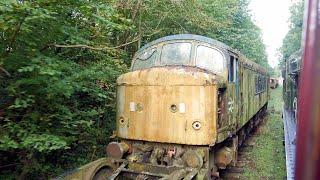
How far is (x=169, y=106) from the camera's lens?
6043 mm

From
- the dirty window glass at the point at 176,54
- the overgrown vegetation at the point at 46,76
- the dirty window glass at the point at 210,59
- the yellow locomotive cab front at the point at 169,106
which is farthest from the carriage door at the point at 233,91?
the overgrown vegetation at the point at 46,76

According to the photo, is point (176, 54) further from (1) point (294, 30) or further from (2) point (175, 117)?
(1) point (294, 30)

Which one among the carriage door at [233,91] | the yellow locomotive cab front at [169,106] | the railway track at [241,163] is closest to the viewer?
the yellow locomotive cab front at [169,106]

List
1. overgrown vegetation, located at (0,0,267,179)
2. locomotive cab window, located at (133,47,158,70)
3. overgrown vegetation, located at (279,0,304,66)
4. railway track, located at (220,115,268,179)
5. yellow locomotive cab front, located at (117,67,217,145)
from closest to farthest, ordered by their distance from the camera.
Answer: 1. overgrown vegetation, located at (0,0,267,179)
2. yellow locomotive cab front, located at (117,67,217,145)
3. locomotive cab window, located at (133,47,158,70)
4. railway track, located at (220,115,268,179)
5. overgrown vegetation, located at (279,0,304,66)

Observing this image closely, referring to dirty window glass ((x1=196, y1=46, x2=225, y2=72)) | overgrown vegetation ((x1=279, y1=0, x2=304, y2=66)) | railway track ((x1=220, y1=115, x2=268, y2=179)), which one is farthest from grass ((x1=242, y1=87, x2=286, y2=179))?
overgrown vegetation ((x1=279, y1=0, x2=304, y2=66))

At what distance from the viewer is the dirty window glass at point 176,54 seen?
686 cm

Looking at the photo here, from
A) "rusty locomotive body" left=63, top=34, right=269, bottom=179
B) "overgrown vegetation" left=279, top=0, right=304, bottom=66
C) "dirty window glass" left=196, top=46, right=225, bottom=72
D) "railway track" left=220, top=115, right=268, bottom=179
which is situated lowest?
"railway track" left=220, top=115, right=268, bottom=179

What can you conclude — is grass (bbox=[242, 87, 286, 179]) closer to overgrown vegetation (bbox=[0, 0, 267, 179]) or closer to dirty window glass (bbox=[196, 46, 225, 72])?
dirty window glass (bbox=[196, 46, 225, 72])

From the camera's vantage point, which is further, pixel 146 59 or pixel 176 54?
pixel 146 59

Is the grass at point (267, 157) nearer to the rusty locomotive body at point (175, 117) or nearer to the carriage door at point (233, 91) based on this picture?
the carriage door at point (233, 91)

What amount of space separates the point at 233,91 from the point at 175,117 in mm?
1883

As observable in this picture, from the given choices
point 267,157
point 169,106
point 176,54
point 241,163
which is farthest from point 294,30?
point 169,106

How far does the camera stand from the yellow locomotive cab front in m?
5.85

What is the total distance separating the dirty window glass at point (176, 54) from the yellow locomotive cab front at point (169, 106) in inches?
23.2
